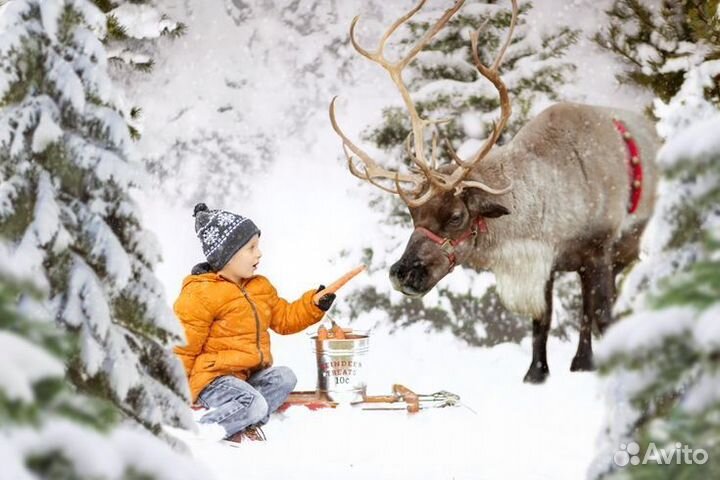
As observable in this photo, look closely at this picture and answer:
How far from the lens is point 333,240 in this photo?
15.8 feet

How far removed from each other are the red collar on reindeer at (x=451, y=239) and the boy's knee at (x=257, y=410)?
0.91 meters

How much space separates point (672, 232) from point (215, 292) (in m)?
1.67

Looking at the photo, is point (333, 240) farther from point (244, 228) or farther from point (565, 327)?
point (244, 228)

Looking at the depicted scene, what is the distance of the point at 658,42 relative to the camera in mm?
4043

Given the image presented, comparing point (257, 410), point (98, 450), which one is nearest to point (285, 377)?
point (257, 410)

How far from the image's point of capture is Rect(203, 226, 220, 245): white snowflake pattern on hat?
99.5 inches

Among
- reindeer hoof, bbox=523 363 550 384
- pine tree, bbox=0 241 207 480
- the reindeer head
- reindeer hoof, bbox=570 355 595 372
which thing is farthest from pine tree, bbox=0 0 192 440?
reindeer hoof, bbox=570 355 595 372

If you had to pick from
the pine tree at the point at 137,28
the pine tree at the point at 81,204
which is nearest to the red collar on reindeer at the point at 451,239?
the pine tree at the point at 137,28

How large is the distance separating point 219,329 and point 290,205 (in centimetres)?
264

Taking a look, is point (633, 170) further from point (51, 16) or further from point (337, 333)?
point (51, 16)

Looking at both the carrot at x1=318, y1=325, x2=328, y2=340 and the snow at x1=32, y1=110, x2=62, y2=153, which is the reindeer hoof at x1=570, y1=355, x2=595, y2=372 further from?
the snow at x1=32, y1=110, x2=62, y2=153

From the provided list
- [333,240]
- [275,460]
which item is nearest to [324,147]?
[333,240]

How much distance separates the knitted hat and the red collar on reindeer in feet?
2.43

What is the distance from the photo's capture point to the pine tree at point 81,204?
1.23 metres
